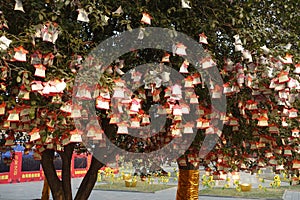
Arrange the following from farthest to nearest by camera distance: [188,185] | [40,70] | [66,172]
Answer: [188,185] → [66,172] → [40,70]

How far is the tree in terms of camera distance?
4199mm

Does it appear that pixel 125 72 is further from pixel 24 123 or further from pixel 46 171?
pixel 46 171

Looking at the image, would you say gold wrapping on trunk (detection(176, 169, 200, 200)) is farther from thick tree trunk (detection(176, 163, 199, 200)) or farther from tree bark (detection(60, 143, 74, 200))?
tree bark (detection(60, 143, 74, 200))

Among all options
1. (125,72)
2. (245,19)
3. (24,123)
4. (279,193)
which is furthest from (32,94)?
(279,193)

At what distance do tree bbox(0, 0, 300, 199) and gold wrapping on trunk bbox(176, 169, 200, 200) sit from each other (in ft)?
4.19

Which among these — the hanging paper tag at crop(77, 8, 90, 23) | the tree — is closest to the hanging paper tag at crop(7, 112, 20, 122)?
the tree

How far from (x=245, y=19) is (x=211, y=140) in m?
1.82

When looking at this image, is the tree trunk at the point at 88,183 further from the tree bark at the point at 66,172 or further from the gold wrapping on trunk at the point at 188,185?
the gold wrapping on trunk at the point at 188,185

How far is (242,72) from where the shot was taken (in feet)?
15.6

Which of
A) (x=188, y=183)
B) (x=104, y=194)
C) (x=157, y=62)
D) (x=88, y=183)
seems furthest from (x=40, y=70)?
(x=104, y=194)

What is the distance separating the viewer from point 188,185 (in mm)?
7621

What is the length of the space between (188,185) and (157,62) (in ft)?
10.8

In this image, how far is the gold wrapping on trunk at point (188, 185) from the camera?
7.55 metres

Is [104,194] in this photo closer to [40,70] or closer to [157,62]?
[157,62]
